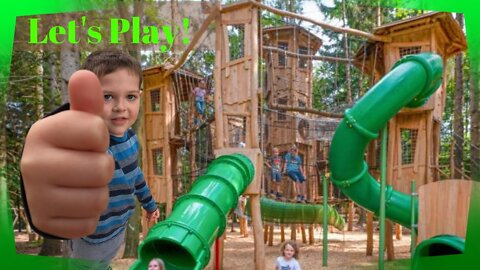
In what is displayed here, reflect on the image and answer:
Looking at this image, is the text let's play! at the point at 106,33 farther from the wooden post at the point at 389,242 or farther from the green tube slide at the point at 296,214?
the wooden post at the point at 389,242

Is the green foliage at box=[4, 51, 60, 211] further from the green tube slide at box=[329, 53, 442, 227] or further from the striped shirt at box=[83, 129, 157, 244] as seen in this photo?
the green tube slide at box=[329, 53, 442, 227]

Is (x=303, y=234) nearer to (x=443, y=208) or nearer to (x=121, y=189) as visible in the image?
(x=443, y=208)

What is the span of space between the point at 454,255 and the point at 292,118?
1810mm

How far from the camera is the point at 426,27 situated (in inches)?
167

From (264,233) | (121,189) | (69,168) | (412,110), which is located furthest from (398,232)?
(69,168)

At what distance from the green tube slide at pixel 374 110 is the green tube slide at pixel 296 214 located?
312mm

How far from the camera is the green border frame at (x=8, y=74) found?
141 inches

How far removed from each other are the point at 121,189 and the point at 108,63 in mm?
730

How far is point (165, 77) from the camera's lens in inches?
152

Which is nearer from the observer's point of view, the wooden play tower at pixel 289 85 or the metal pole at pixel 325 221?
the metal pole at pixel 325 221

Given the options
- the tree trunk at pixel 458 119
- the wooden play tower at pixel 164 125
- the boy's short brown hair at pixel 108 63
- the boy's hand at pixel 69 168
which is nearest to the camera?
the boy's hand at pixel 69 168

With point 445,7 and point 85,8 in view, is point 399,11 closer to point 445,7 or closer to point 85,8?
point 445,7

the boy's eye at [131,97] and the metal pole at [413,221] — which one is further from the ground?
the boy's eye at [131,97]

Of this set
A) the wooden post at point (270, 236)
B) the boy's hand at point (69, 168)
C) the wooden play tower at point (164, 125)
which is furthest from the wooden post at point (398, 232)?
the boy's hand at point (69, 168)
